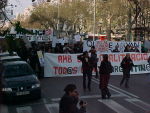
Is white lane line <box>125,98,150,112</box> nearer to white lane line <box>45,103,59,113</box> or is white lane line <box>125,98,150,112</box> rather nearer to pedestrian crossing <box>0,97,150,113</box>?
pedestrian crossing <box>0,97,150,113</box>

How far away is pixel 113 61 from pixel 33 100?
1096 cm

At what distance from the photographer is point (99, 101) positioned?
15.4 meters

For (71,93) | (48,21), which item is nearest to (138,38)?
(71,93)

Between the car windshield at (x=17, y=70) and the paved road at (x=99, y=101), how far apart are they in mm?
1156

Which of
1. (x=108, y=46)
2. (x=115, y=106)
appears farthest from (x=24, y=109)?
(x=108, y=46)

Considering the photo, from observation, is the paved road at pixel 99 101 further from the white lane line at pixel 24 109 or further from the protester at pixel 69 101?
the protester at pixel 69 101

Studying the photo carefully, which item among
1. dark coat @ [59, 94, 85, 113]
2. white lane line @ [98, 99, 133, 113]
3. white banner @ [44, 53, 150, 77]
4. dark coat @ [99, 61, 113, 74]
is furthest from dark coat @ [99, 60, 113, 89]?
white banner @ [44, 53, 150, 77]

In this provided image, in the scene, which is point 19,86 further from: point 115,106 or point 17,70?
point 115,106

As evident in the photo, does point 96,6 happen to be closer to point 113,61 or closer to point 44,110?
point 113,61

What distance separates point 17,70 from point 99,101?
11.6 feet

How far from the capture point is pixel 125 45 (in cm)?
3139

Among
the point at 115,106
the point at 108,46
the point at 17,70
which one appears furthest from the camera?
the point at 108,46

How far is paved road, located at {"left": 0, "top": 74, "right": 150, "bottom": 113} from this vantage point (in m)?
14.0

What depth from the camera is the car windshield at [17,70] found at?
1662 centimetres
